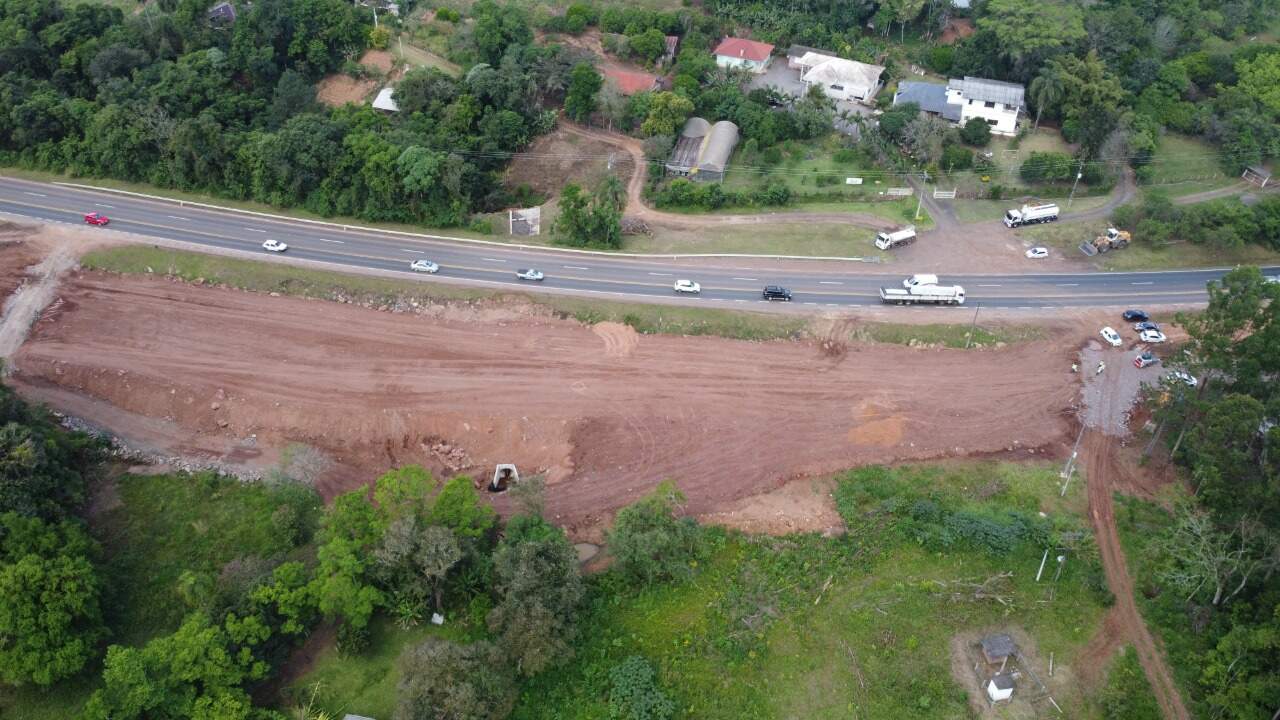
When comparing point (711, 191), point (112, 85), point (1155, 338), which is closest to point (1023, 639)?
point (1155, 338)

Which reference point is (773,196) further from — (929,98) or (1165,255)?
(1165,255)

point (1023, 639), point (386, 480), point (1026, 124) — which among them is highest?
point (1026, 124)

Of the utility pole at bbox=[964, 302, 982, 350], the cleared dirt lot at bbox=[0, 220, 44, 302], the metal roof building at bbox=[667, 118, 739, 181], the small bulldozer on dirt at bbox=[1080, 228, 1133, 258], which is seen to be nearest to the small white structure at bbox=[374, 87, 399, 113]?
the metal roof building at bbox=[667, 118, 739, 181]

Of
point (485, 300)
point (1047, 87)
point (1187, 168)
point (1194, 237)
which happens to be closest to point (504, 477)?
point (485, 300)

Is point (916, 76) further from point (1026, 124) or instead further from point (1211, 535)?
point (1211, 535)

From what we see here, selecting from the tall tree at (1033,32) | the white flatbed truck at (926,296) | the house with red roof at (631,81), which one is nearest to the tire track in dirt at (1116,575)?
the white flatbed truck at (926,296)

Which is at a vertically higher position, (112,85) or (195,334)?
(112,85)

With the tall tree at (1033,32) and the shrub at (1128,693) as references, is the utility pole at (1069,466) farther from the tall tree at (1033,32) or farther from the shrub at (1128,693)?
the tall tree at (1033,32)
